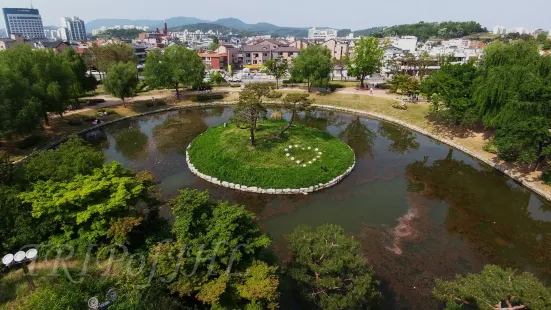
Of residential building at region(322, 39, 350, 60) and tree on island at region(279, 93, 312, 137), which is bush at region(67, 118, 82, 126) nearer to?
tree on island at region(279, 93, 312, 137)

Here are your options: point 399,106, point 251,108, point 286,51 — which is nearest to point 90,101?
point 251,108

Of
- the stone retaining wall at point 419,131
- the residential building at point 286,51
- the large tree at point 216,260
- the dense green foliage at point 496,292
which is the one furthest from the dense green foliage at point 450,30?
the large tree at point 216,260

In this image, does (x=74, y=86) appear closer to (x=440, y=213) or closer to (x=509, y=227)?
(x=440, y=213)

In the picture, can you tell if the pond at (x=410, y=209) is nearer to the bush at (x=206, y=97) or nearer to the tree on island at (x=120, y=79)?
the tree on island at (x=120, y=79)

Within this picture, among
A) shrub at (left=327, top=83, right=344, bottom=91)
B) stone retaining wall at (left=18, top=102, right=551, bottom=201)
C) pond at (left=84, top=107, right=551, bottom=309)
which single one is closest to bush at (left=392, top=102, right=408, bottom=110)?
stone retaining wall at (left=18, top=102, right=551, bottom=201)

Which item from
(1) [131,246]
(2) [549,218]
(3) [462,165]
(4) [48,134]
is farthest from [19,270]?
(3) [462,165]
